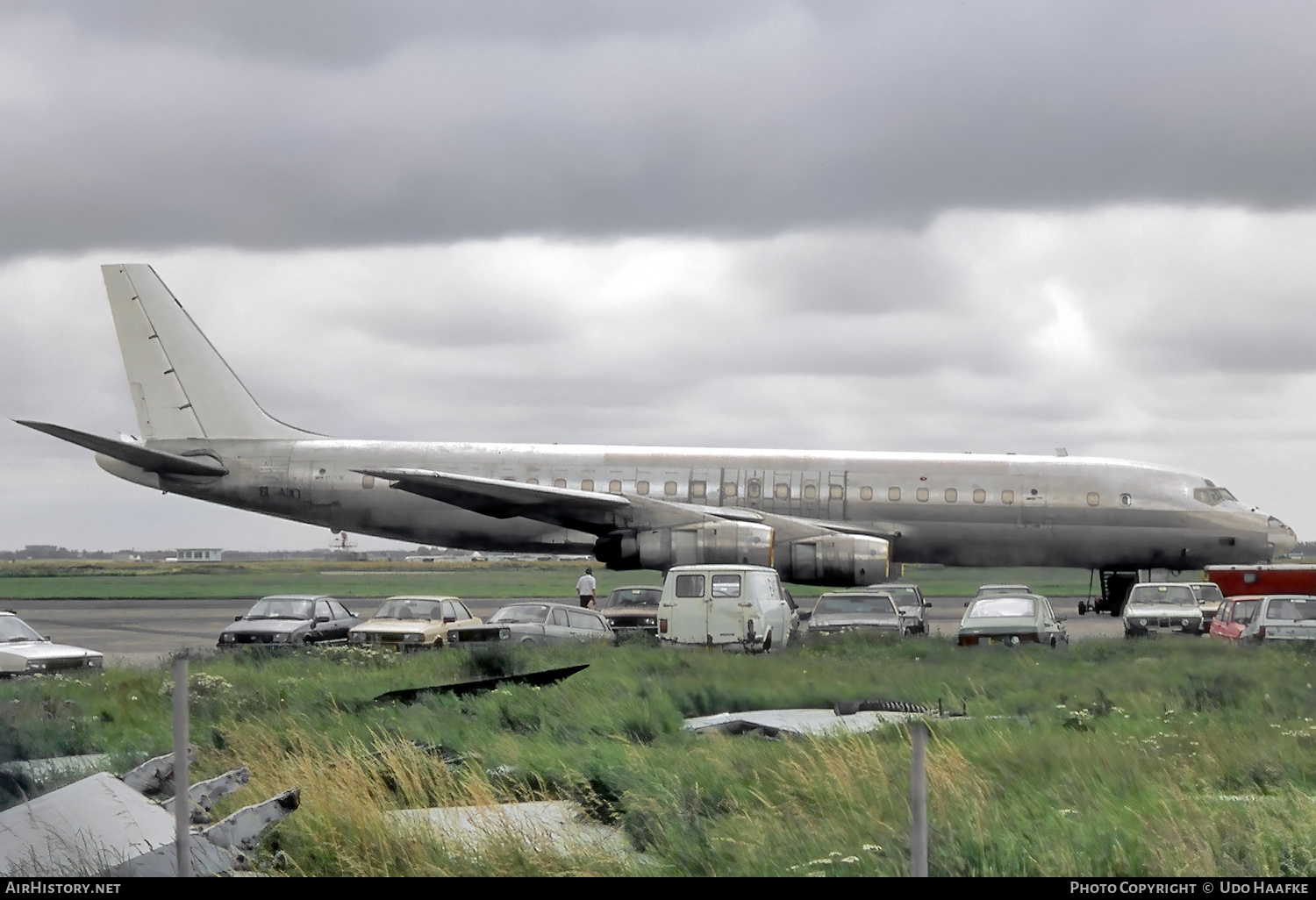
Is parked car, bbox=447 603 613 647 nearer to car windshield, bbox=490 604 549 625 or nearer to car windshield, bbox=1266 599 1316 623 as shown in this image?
car windshield, bbox=490 604 549 625

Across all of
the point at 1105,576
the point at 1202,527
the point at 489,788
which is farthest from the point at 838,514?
the point at 489,788

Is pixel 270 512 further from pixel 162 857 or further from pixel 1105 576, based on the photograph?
pixel 162 857

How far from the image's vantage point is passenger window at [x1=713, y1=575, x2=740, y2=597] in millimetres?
24297

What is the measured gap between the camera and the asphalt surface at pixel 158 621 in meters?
31.0

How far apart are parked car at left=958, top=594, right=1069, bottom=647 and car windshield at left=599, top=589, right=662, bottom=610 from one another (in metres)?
8.33

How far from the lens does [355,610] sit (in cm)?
4606

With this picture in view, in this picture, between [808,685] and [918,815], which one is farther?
[808,685]

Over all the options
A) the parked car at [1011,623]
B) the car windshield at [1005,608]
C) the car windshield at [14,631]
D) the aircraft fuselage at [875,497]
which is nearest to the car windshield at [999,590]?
the aircraft fuselage at [875,497]

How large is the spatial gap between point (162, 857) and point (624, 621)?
23424 millimetres

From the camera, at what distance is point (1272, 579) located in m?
40.0

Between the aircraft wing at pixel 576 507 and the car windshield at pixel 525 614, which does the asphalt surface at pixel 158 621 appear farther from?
the car windshield at pixel 525 614

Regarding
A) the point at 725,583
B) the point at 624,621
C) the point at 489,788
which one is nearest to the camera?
the point at 489,788

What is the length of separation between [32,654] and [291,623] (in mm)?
6770

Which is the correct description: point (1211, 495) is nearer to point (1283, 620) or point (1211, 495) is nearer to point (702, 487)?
point (1283, 620)
